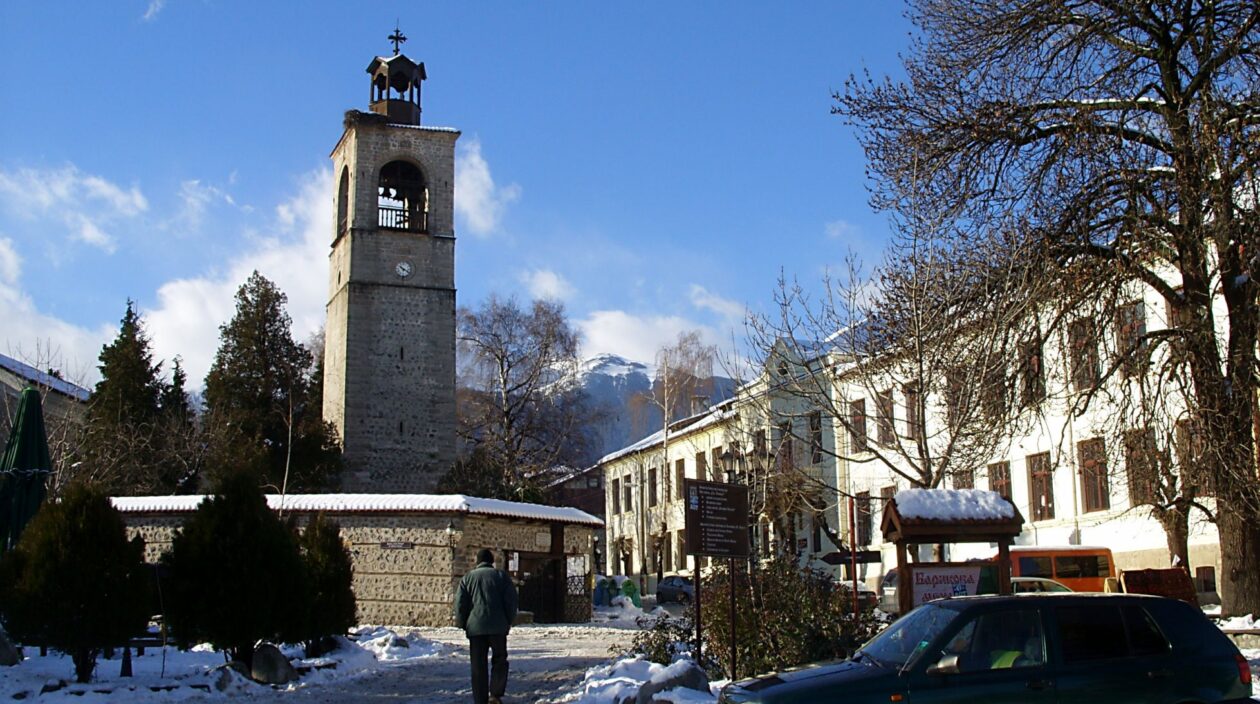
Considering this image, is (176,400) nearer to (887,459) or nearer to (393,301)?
(393,301)

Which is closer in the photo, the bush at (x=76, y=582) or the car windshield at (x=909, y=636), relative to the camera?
the car windshield at (x=909, y=636)

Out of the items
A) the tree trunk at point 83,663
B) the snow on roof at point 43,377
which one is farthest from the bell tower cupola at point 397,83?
the tree trunk at point 83,663

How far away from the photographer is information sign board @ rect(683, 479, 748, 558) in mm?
12211

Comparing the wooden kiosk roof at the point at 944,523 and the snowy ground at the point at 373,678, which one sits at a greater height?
the wooden kiosk roof at the point at 944,523

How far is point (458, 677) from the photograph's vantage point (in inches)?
610

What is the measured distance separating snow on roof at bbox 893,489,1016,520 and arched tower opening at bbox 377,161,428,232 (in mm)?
30312

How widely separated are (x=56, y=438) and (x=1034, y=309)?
102 feet

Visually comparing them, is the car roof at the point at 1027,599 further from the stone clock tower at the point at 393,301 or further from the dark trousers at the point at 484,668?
the stone clock tower at the point at 393,301

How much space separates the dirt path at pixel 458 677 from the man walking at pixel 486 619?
120 cm

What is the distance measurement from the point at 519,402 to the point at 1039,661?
36586 millimetres

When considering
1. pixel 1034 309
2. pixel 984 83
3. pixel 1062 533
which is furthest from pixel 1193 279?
pixel 1062 533

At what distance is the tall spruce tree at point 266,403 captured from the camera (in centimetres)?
3728

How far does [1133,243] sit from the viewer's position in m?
15.1

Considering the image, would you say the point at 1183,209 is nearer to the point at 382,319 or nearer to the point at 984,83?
the point at 984,83
